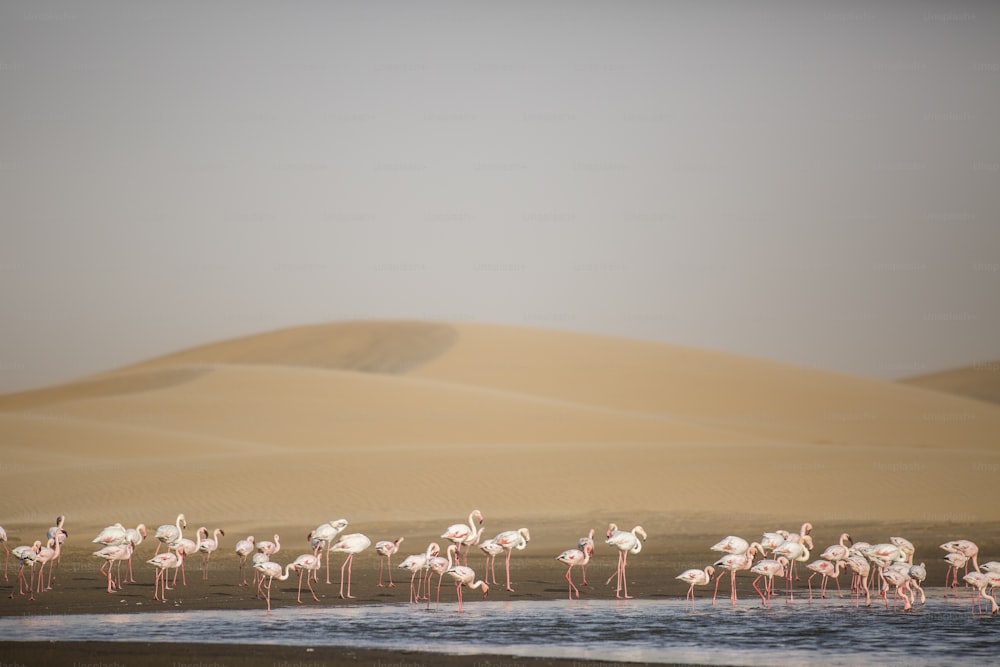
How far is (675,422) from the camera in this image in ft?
148

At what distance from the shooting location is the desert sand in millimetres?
22875

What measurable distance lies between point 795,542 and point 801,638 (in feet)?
14.6

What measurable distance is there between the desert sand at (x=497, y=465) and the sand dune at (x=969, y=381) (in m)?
57.9

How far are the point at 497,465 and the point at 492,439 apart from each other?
10.6 meters

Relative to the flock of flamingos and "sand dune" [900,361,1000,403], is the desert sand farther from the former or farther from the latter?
"sand dune" [900,361,1000,403]

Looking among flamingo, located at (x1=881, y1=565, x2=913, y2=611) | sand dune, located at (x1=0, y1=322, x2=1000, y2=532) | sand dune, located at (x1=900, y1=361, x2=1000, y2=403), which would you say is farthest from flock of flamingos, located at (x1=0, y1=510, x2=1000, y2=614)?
sand dune, located at (x1=900, y1=361, x2=1000, y2=403)

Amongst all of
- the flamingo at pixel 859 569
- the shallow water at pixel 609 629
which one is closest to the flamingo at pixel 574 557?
the shallow water at pixel 609 629

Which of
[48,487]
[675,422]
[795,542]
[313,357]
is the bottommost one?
[795,542]

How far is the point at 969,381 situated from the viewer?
403 ft

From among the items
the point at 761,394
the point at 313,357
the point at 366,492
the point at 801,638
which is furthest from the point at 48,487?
the point at 313,357

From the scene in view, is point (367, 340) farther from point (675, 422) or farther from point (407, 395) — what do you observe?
point (675, 422)

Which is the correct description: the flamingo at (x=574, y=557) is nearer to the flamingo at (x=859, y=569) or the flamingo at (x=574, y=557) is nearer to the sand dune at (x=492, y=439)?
the flamingo at (x=859, y=569)

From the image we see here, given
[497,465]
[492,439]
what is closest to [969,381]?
[492,439]

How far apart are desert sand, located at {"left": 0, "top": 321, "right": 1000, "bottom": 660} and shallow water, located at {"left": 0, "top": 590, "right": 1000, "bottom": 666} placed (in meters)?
→ 1.42
